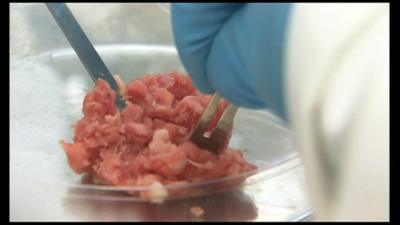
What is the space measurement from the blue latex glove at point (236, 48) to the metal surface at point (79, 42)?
0.31 meters

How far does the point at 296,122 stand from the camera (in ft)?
1.77

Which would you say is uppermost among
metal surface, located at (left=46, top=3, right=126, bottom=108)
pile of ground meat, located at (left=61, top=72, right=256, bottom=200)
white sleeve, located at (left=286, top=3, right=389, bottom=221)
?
metal surface, located at (left=46, top=3, right=126, bottom=108)

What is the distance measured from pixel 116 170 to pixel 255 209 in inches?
6.7

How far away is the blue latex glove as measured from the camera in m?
0.58

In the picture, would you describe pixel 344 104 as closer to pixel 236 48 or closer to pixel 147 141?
pixel 236 48

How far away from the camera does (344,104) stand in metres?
0.50

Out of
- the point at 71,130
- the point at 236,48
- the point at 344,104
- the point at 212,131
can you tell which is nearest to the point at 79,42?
the point at 71,130

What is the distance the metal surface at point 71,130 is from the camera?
0.87 metres

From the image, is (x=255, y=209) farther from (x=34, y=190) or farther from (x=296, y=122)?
(x=296, y=122)

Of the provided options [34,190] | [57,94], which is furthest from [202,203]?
[57,94]

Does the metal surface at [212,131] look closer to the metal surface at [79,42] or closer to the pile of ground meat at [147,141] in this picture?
the pile of ground meat at [147,141]

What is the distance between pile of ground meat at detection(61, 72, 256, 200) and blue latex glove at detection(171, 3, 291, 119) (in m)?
0.14

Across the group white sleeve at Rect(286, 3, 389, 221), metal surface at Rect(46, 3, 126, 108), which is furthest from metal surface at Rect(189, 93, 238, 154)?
white sleeve at Rect(286, 3, 389, 221)

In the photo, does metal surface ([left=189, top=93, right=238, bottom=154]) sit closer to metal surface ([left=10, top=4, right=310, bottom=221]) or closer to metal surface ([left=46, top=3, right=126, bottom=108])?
metal surface ([left=10, top=4, right=310, bottom=221])
